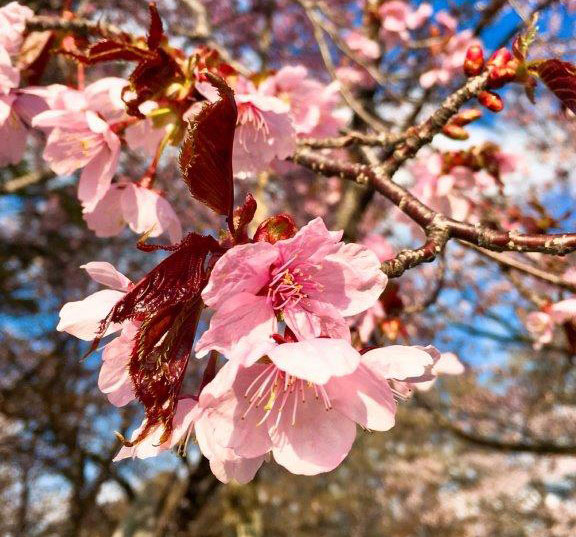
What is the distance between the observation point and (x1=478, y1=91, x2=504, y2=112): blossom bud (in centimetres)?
86

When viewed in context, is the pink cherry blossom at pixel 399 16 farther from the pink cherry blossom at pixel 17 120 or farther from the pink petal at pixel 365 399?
Answer: the pink petal at pixel 365 399

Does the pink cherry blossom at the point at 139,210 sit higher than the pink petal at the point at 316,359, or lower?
lower

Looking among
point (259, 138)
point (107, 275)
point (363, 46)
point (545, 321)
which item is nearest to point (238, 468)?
point (107, 275)

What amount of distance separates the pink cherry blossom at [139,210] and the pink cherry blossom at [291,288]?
34 cm

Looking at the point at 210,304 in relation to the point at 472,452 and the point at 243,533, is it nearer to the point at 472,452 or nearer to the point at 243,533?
the point at 243,533

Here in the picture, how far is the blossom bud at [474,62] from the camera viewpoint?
0.88 metres

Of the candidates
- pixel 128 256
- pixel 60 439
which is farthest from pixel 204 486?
pixel 128 256

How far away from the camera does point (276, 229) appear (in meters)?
0.61

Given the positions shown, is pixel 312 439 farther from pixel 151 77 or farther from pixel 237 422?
pixel 151 77

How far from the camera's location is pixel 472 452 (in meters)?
12.3

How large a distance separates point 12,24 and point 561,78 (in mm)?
1067

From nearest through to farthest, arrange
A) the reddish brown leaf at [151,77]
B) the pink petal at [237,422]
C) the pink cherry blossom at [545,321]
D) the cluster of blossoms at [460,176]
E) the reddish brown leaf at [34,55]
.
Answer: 1. the pink petal at [237,422]
2. the reddish brown leaf at [151,77]
3. the reddish brown leaf at [34,55]
4. the pink cherry blossom at [545,321]
5. the cluster of blossoms at [460,176]

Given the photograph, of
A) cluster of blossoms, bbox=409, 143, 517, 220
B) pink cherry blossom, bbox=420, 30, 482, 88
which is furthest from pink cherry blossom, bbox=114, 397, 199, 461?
pink cherry blossom, bbox=420, 30, 482, 88

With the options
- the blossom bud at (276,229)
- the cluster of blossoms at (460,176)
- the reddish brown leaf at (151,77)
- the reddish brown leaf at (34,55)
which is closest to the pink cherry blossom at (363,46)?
the cluster of blossoms at (460,176)
